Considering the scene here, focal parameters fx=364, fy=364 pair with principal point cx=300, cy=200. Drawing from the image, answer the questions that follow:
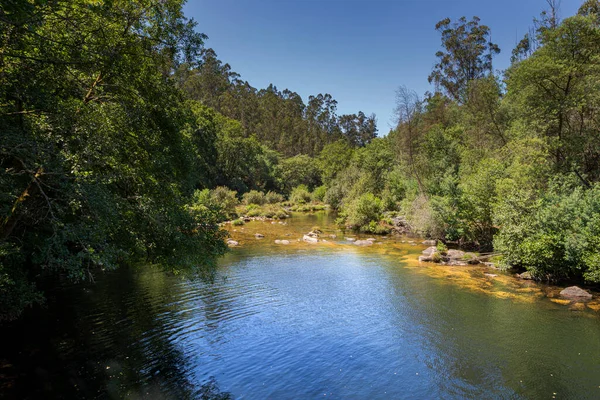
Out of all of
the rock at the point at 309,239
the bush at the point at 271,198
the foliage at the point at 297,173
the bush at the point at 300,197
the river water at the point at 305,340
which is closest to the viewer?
the river water at the point at 305,340

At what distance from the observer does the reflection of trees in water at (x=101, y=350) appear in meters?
10.2

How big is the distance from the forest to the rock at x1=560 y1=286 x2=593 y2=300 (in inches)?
32.1

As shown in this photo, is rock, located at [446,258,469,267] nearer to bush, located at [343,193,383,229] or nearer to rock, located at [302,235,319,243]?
rock, located at [302,235,319,243]

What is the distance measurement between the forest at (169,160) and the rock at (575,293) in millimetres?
816

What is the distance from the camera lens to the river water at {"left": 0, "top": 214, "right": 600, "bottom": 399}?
1065 cm

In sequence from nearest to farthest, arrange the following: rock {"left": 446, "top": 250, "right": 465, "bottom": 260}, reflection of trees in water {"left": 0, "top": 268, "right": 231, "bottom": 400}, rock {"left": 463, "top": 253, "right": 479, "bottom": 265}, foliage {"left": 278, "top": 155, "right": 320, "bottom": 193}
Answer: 1. reflection of trees in water {"left": 0, "top": 268, "right": 231, "bottom": 400}
2. rock {"left": 463, "top": 253, "right": 479, "bottom": 265}
3. rock {"left": 446, "top": 250, "right": 465, "bottom": 260}
4. foliage {"left": 278, "top": 155, "right": 320, "bottom": 193}

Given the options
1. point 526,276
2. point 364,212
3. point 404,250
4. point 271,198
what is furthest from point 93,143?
point 271,198

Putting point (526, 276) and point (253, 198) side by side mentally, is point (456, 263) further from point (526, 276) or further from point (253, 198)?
point (253, 198)

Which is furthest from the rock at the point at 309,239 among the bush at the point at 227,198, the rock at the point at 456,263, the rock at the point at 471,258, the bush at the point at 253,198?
the bush at the point at 253,198

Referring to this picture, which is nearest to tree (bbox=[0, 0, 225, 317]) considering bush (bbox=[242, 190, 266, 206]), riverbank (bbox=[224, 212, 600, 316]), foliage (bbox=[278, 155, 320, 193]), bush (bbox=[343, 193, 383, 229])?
riverbank (bbox=[224, 212, 600, 316])

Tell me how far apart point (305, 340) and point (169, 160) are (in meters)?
8.78

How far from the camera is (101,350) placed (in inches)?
493

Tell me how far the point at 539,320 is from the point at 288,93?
422 feet

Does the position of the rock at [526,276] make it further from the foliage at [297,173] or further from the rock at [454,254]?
the foliage at [297,173]
